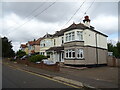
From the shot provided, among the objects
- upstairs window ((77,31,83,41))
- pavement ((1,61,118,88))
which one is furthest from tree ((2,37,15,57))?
pavement ((1,61,118,88))

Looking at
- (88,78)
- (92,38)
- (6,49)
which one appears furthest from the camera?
(6,49)

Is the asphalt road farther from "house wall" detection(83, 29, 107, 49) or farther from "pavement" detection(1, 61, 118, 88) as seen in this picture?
"house wall" detection(83, 29, 107, 49)

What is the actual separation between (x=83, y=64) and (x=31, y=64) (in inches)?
363

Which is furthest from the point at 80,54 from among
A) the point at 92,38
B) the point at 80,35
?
the point at 92,38

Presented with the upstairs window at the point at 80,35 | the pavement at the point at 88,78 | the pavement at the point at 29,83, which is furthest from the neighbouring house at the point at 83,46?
the pavement at the point at 29,83

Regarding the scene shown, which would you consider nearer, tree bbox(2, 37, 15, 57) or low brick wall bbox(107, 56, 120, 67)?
low brick wall bbox(107, 56, 120, 67)

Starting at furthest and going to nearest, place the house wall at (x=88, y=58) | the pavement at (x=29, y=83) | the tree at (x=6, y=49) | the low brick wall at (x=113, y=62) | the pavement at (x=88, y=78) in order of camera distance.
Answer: the tree at (x=6, y=49) < the low brick wall at (x=113, y=62) < the house wall at (x=88, y=58) < the pavement at (x=88, y=78) < the pavement at (x=29, y=83)

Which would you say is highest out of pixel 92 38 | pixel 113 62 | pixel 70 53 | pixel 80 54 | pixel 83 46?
pixel 92 38

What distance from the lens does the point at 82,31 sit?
24.2 meters

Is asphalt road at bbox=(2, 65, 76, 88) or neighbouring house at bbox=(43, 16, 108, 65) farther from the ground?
neighbouring house at bbox=(43, 16, 108, 65)

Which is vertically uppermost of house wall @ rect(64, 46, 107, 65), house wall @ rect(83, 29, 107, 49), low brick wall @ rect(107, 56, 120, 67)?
house wall @ rect(83, 29, 107, 49)

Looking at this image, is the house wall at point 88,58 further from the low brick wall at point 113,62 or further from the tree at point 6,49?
the tree at point 6,49

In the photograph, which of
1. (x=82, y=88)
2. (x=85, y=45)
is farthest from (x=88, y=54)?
(x=82, y=88)

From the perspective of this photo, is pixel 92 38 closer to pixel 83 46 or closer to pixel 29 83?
pixel 83 46
